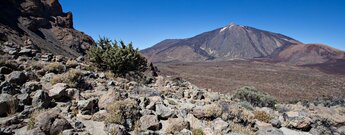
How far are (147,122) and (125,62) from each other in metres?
8.47

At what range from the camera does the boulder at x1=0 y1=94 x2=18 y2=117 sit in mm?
4371

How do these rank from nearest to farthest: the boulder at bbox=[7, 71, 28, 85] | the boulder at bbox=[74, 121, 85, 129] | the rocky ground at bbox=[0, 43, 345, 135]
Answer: the rocky ground at bbox=[0, 43, 345, 135] < the boulder at bbox=[74, 121, 85, 129] < the boulder at bbox=[7, 71, 28, 85]

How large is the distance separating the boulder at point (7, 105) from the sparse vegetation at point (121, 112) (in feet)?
5.58

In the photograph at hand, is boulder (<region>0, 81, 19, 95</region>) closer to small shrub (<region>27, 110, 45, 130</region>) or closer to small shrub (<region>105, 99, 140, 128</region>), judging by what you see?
small shrub (<region>27, 110, 45, 130</region>)

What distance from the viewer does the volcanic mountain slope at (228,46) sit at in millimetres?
131312

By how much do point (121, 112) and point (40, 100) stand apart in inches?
65.1

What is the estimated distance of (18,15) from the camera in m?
28.9

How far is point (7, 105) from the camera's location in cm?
441

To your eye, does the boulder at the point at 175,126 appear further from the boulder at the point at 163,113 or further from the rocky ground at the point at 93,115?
the boulder at the point at 163,113

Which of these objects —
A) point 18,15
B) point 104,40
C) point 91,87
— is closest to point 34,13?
point 18,15

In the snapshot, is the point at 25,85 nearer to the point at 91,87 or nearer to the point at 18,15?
the point at 91,87

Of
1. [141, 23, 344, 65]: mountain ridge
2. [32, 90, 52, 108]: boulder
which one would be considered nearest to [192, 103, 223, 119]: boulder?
[32, 90, 52, 108]: boulder

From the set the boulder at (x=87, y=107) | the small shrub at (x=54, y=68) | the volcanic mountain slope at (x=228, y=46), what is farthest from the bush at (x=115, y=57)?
the volcanic mountain slope at (x=228, y=46)

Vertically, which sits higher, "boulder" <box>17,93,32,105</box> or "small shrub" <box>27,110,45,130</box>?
"boulder" <box>17,93,32,105</box>
